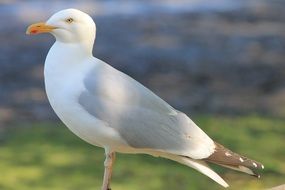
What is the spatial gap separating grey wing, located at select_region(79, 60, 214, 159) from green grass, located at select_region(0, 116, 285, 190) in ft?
7.20

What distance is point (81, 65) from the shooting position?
2.65 m

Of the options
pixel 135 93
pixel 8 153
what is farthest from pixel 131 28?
pixel 135 93

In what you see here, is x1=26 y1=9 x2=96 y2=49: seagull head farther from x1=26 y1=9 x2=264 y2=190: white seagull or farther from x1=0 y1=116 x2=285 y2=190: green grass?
Answer: x1=0 y1=116 x2=285 y2=190: green grass

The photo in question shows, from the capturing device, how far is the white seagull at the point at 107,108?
260 centimetres

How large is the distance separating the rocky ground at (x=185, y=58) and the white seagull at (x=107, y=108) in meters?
3.84

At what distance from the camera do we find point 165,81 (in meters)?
7.59

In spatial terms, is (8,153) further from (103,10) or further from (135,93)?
(103,10)

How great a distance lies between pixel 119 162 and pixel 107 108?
276 cm

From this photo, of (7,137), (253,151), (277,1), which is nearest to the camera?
(253,151)

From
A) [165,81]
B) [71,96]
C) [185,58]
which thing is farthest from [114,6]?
[71,96]

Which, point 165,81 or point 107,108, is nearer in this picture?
point 107,108

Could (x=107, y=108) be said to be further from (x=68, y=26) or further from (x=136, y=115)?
(x=68, y=26)

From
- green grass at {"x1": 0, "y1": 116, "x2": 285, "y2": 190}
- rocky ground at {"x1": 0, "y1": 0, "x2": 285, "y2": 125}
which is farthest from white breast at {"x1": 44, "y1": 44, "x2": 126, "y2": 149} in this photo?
rocky ground at {"x1": 0, "y1": 0, "x2": 285, "y2": 125}

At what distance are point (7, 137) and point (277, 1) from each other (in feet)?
21.9
